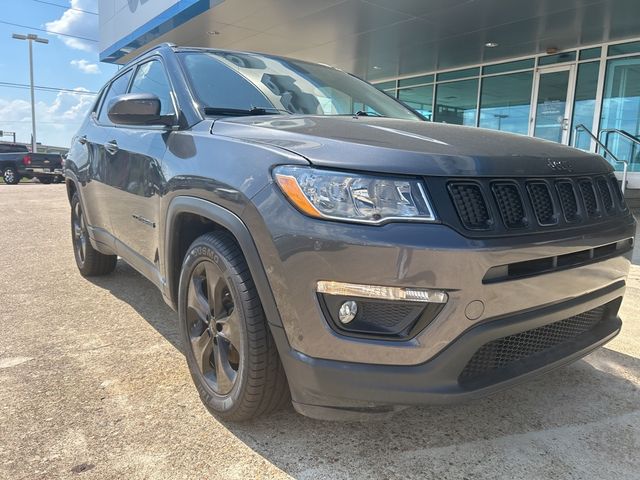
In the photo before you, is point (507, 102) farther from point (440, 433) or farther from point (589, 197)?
point (440, 433)

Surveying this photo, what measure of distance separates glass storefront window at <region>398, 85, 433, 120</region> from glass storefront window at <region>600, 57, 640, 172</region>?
4.70 metres

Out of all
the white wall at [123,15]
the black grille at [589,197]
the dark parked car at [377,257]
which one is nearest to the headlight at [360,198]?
the dark parked car at [377,257]

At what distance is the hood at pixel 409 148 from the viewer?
174 cm

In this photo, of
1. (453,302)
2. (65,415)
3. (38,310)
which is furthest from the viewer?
(38,310)

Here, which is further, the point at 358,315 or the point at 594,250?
the point at 594,250

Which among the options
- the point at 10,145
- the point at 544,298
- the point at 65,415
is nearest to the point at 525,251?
the point at 544,298

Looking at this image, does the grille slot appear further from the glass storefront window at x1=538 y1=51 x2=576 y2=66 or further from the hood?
the glass storefront window at x1=538 y1=51 x2=576 y2=66

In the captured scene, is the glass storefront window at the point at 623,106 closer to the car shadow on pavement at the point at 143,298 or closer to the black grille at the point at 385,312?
the car shadow on pavement at the point at 143,298

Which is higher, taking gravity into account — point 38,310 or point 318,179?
point 318,179

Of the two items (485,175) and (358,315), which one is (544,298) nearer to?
(485,175)

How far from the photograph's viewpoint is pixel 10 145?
2383 centimetres

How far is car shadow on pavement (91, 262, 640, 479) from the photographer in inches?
80.2

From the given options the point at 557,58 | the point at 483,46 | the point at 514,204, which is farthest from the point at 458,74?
the point at 514,204

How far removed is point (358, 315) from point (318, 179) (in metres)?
0.49
